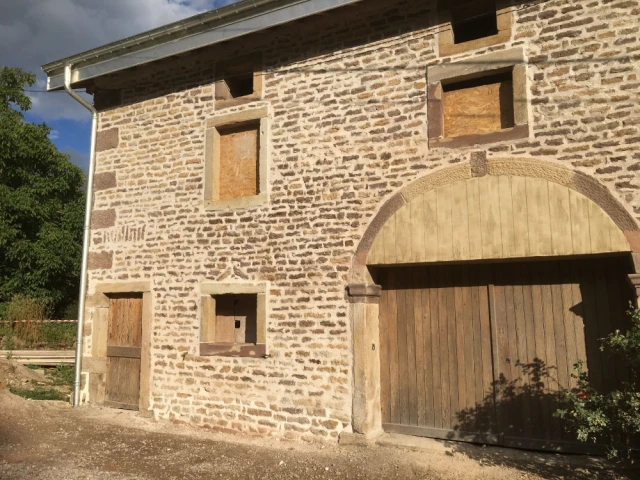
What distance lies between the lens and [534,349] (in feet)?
17.0

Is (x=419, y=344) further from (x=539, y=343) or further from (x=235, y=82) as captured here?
(x=235, y=82)

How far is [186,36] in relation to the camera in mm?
7020

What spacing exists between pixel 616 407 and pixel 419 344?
2061 mm

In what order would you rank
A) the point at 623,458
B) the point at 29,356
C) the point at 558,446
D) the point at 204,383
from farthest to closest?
the point at 29,356
the point at 204,383
the point at 558,446
the point at 623,458

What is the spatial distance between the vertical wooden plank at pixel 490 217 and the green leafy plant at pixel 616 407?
4.13 feet

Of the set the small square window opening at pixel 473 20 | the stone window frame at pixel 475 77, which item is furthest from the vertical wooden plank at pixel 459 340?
the small square window opening at pixel 473 20

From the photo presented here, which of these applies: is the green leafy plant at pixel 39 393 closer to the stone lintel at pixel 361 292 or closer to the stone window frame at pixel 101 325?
the stone window frame at pixel 101 325

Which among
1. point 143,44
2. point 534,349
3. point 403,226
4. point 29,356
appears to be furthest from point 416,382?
point 29,356

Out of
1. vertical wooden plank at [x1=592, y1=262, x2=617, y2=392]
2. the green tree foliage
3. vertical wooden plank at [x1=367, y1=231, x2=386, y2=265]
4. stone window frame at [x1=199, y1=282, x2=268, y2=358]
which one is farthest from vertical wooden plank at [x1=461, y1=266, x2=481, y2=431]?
the green tree foliage

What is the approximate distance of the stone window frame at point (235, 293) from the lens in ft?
20.6

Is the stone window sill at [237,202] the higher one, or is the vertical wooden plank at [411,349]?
the stone window sill at [237,202]

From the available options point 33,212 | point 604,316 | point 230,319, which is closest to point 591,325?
point 604,316

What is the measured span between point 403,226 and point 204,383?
332 cm

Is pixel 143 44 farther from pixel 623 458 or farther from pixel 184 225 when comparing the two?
pixel 623 458
